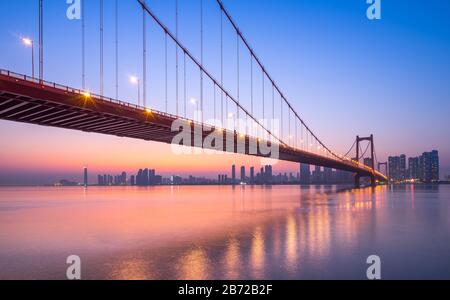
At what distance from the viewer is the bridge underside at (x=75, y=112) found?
2191 cm

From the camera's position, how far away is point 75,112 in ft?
85.1

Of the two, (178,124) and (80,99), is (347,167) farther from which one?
(80,99)

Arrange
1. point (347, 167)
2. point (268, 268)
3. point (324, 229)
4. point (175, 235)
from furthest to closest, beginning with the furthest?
point (347, 167), point (324, 229), point (175, 235), point (268, 268)

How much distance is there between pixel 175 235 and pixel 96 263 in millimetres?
6605

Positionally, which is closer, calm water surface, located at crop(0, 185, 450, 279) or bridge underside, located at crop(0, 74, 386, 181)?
calm water surface, located at crop(0, 185, 450, 279)

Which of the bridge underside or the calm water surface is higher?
the bridge underside

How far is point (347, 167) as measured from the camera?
8719cm

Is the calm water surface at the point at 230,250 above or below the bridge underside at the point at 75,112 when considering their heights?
below

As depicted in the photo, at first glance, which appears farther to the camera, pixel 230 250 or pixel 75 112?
pixel 75 112

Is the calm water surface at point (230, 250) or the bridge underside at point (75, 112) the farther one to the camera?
the bridge underside at point (75, 112)

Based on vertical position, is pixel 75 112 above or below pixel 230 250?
above

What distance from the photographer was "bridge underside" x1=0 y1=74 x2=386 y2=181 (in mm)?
21906
